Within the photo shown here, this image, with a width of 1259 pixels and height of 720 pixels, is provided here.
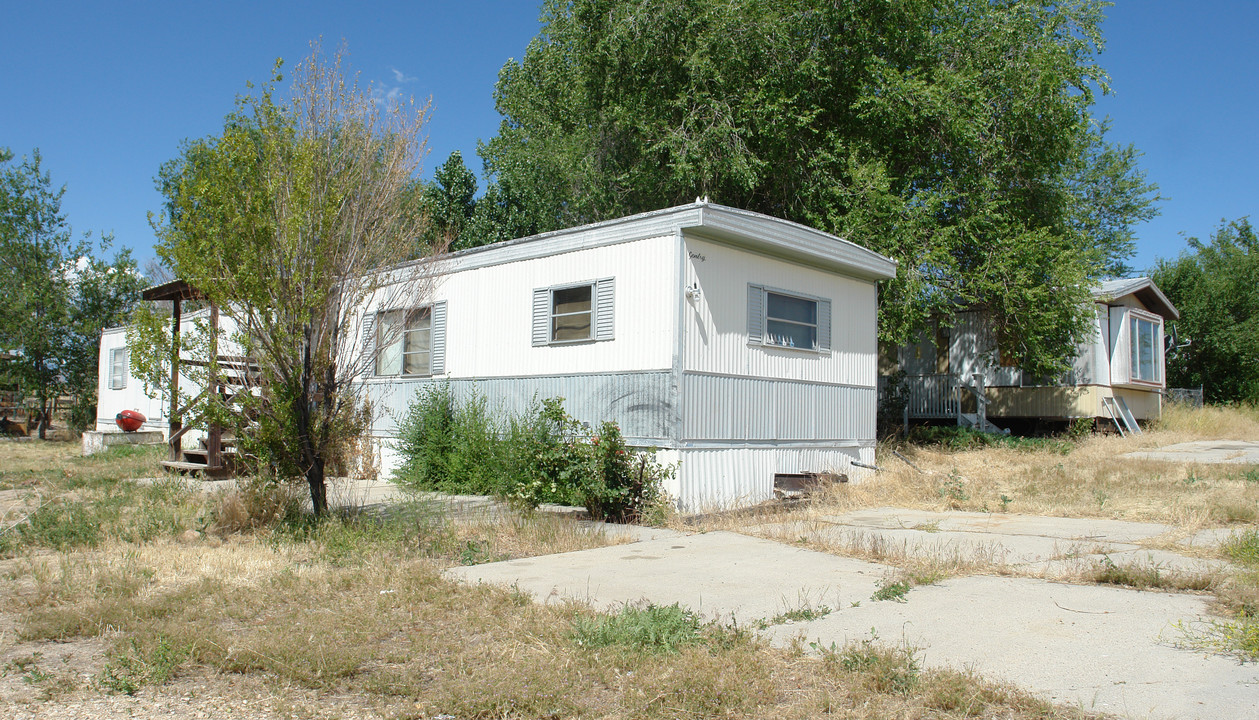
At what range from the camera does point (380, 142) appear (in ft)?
35.9

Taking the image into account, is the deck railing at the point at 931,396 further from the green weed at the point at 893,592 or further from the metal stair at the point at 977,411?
the green weed at the point at 893,592

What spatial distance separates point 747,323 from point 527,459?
3418 mm

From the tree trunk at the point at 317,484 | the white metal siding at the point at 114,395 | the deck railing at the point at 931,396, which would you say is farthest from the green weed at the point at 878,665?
the white metal siding at the point at 114,395

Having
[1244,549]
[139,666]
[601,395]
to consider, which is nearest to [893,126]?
[601,395]

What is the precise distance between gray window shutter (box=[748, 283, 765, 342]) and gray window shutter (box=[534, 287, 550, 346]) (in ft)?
9.02

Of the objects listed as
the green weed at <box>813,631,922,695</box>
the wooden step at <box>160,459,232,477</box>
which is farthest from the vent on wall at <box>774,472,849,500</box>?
the wooden step at <box>160,459,232,477</box>

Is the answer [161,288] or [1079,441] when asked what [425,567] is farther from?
[1079,441]

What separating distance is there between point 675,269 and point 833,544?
4.05 m

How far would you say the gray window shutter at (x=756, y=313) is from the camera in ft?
39.0

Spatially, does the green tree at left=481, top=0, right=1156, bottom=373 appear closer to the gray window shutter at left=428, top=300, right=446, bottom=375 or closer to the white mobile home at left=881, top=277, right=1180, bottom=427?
the white mobile home at left=881, top=277, right=1180, bottom=427

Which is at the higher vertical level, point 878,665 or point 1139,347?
point 1139,347

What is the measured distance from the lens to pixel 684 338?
35.2 ft

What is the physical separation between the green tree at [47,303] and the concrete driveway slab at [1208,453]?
2700 centimetres

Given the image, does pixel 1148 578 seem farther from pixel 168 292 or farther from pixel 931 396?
pixel 931 396
